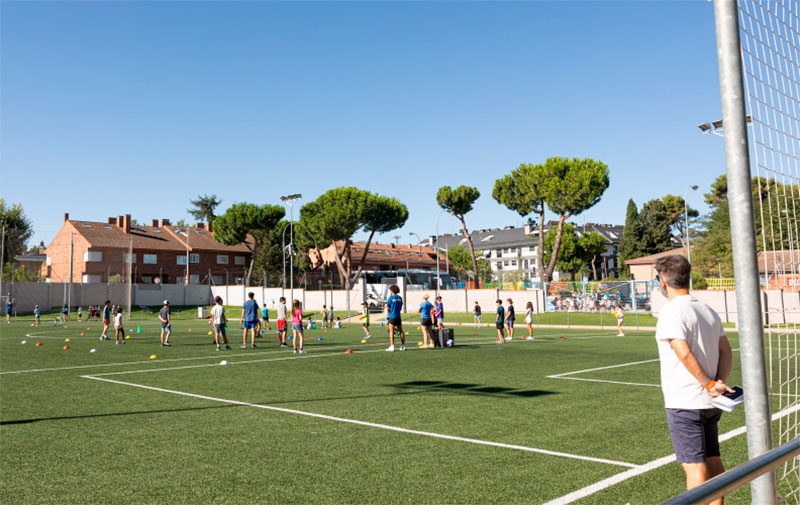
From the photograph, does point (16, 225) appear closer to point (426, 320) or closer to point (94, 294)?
point (94, 294)

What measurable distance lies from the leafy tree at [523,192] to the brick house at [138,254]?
104 feet

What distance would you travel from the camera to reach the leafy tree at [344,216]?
69.0 m

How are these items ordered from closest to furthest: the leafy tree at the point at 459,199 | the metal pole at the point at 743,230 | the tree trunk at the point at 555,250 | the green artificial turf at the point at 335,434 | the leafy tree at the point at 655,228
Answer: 1. the metal pole at the point at 743,230
2. the green artificial turf at the point at 335,434
3. the tree trunk at the point at 555,250
4. the leafy tree at the point at 459,199
5. the leafy tree at the point at 655,228

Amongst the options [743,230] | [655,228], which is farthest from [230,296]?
[743,230]

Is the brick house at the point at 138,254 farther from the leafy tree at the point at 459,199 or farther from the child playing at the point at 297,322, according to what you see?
the child playing at the point at 297,322

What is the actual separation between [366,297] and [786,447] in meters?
→ 53.4

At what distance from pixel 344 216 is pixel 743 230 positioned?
218 feet

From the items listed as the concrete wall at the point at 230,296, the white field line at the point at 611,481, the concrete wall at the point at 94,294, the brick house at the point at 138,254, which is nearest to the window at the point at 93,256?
the brick house at the point at 138,254

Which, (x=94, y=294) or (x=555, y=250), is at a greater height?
(x=555, y=250)

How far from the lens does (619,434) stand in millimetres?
7949

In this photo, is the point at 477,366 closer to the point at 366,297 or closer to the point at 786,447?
the point at 786,447

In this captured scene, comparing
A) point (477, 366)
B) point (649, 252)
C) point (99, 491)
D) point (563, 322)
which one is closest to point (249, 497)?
point (99, 491)

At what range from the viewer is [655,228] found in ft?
282

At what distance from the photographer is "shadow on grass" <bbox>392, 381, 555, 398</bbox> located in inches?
449
